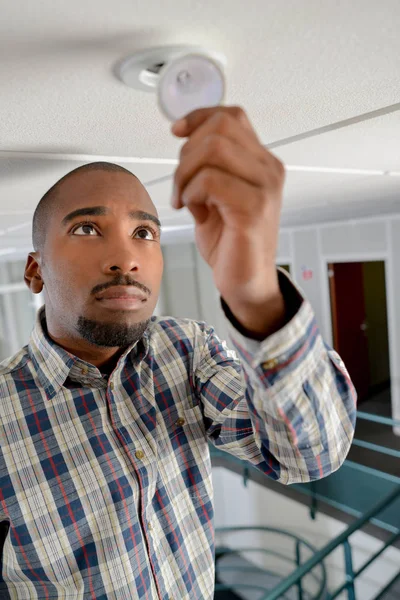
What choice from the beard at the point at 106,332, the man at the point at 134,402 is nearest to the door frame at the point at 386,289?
the man at the point at 134,402

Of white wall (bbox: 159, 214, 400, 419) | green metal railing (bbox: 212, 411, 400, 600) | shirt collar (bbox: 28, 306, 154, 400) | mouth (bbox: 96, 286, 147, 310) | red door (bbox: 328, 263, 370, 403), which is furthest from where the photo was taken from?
red door (bbox: 328, 263, 370, 403)

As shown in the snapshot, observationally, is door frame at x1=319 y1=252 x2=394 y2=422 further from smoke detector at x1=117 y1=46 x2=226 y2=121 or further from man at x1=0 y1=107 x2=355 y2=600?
smoke detector at x1=117 y1=46 x2=226 y2=121

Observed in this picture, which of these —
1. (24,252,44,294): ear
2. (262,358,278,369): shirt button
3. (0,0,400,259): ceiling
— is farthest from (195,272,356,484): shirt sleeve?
(24,252,44,294): ear

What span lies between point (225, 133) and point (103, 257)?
41cm

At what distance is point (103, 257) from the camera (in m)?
0.79

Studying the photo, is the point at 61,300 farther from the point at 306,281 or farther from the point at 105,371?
the point at 306,281

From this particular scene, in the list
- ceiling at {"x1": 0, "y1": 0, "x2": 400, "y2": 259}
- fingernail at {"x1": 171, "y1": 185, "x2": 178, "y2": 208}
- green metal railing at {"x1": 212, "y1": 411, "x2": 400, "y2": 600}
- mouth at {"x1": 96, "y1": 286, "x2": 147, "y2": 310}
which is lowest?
green metal railing at {"x1": 212, "y1": 411, "x2": 400, "y2": 600}

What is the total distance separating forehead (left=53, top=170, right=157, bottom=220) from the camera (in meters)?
0.82

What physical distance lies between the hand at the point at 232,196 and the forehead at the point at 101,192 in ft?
1.08

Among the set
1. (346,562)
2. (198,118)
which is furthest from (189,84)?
(346,562)

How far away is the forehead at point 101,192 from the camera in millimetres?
825

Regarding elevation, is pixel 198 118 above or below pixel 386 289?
above

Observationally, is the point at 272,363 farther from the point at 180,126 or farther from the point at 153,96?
the point at 153,96

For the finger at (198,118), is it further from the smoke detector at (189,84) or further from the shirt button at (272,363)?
the shirt button at (272,363)
